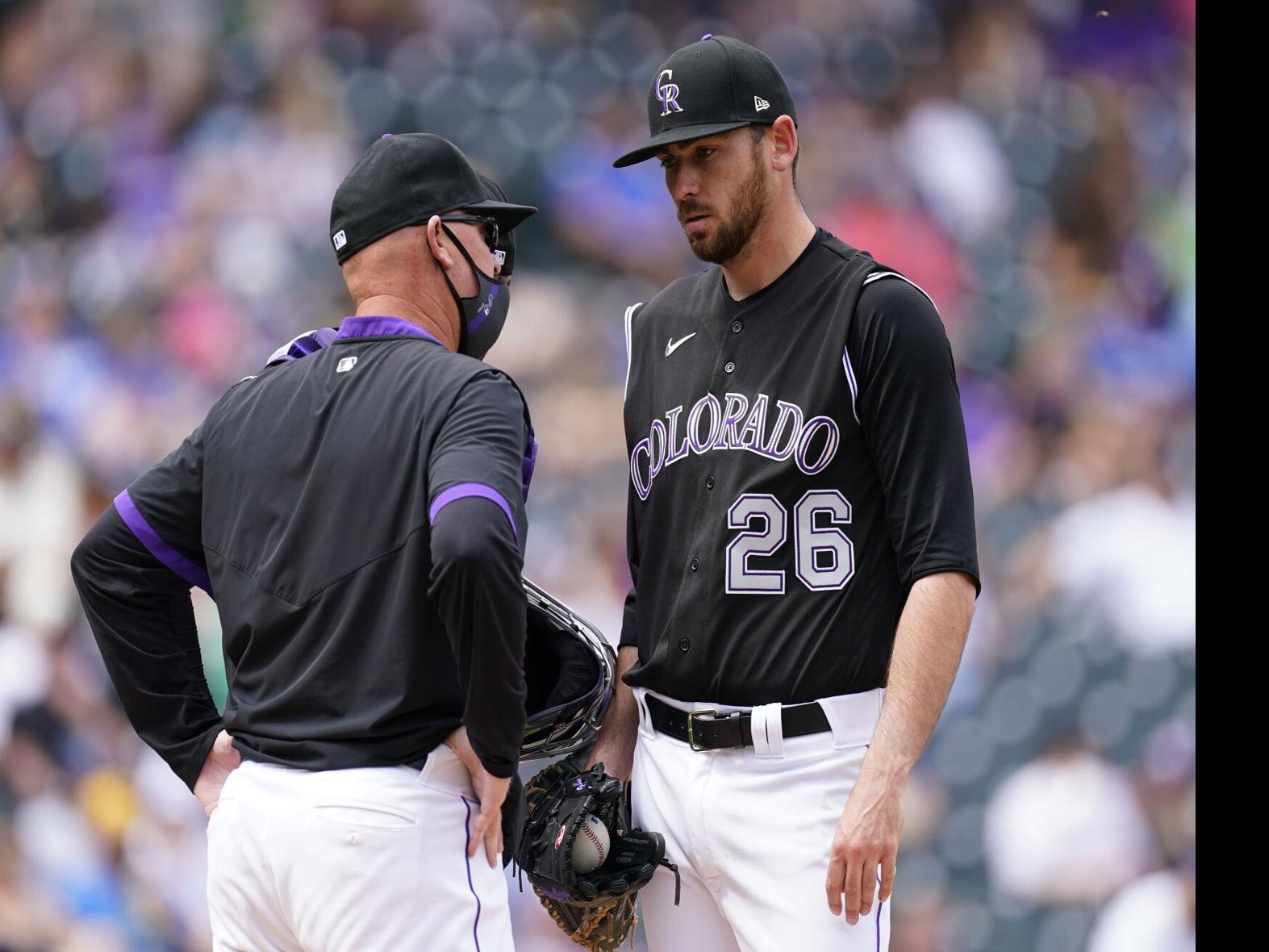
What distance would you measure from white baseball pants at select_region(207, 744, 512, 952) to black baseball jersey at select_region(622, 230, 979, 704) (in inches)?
20.9

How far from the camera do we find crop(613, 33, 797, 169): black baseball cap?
2.52m

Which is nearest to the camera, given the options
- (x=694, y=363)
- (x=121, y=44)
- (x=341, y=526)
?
(x=341, y=526)

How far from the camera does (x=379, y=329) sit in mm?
2387

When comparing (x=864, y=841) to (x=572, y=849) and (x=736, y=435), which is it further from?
(x=736, y=435)

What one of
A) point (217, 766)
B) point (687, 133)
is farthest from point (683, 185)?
point (217, 766)

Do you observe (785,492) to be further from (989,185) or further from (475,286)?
(989,185)

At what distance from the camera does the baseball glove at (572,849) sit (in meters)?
2.48

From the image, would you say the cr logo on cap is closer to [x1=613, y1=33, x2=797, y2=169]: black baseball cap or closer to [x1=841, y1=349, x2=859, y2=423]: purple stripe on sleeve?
[x1=613, y1=33, x2=797, y2=169]: black baseball cap

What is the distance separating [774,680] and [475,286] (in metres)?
0.91

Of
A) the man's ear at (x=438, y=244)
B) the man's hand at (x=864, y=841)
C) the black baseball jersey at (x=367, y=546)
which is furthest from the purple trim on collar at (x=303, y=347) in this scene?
the man's hand at (x=864, y=841)

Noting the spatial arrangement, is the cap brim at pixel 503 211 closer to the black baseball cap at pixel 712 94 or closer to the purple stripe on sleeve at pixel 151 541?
the black baseball cap at pixel 712 94

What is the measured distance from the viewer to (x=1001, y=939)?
4.04m
